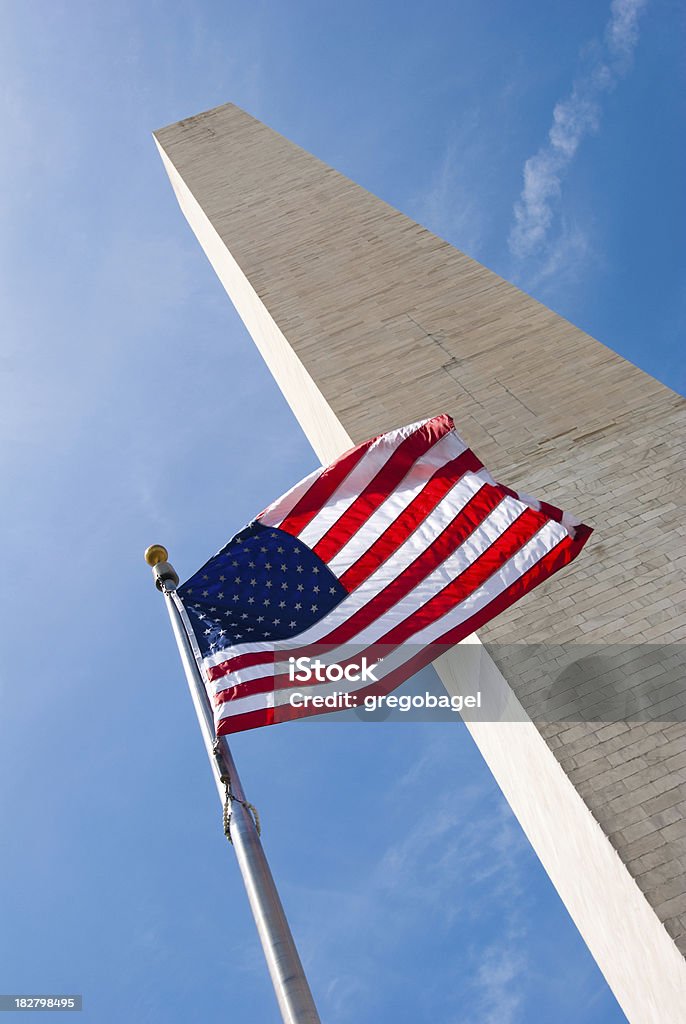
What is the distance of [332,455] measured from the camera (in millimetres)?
12617

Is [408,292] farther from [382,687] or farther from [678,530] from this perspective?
[382,687]

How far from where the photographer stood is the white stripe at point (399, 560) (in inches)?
237

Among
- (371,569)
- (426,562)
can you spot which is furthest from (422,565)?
(371,569)

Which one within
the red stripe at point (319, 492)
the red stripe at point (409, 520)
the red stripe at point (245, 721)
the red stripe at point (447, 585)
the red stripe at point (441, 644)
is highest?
the red stripe at point (319, 492)

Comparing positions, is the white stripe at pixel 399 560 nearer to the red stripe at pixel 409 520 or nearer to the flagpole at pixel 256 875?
the red stripe at pixel 409 520

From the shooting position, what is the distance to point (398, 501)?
6902 millimetres

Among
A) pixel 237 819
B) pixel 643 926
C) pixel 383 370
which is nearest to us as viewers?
pixel 237 819

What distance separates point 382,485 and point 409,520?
330 millimetres

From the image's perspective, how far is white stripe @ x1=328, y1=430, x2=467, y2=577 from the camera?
6.59m

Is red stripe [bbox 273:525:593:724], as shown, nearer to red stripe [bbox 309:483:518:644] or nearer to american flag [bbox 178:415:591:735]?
american flag [bbox 178:415:591:735]

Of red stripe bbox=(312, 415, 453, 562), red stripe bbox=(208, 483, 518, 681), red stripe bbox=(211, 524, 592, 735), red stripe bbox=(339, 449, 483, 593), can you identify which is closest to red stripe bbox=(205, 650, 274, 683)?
red stripe bbox=(208, 483, 518, 681)

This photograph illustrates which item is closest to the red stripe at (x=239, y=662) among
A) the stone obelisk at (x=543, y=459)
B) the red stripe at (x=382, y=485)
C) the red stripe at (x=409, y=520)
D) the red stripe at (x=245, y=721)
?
the red stripe at (x=245, y=721)

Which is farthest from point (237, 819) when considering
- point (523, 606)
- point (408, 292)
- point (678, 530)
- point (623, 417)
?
point (408, 292)

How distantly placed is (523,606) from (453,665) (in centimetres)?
106
